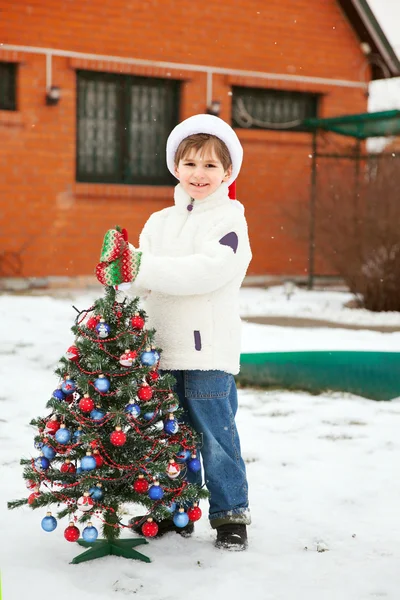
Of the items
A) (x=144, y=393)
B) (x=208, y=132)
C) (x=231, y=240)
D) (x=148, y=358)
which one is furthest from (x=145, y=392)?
(x=208, y=132)

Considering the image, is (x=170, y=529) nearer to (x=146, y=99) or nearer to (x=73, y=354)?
(x=73, y=354)

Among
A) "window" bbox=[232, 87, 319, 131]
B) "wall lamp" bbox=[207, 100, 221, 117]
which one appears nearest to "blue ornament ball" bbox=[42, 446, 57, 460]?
"wall lamp" bbox=[207, 100, 221, 117]

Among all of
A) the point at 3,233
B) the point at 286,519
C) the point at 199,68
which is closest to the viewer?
the point at 286,519

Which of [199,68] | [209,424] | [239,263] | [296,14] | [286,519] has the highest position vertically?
[296,14]

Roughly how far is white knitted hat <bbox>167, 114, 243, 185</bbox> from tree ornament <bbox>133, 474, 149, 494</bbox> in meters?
1.19

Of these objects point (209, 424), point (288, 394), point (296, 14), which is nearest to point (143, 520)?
point (209, 424)

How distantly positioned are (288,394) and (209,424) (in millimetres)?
3014

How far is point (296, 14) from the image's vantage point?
14.1 m

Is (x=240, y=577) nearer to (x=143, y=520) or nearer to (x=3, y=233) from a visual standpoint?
(x=143, y=520)

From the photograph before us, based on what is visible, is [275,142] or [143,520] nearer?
[143,520]

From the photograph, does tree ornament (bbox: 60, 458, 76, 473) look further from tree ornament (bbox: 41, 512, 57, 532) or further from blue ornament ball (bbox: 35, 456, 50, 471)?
tree ornament (bbox: 41, 512, 57, 532)

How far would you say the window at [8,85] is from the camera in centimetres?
1206

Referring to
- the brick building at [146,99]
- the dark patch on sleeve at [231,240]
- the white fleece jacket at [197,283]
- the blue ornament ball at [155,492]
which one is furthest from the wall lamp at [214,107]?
the blue ornament ball at [155,492]

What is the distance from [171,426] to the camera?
3.25 metres
